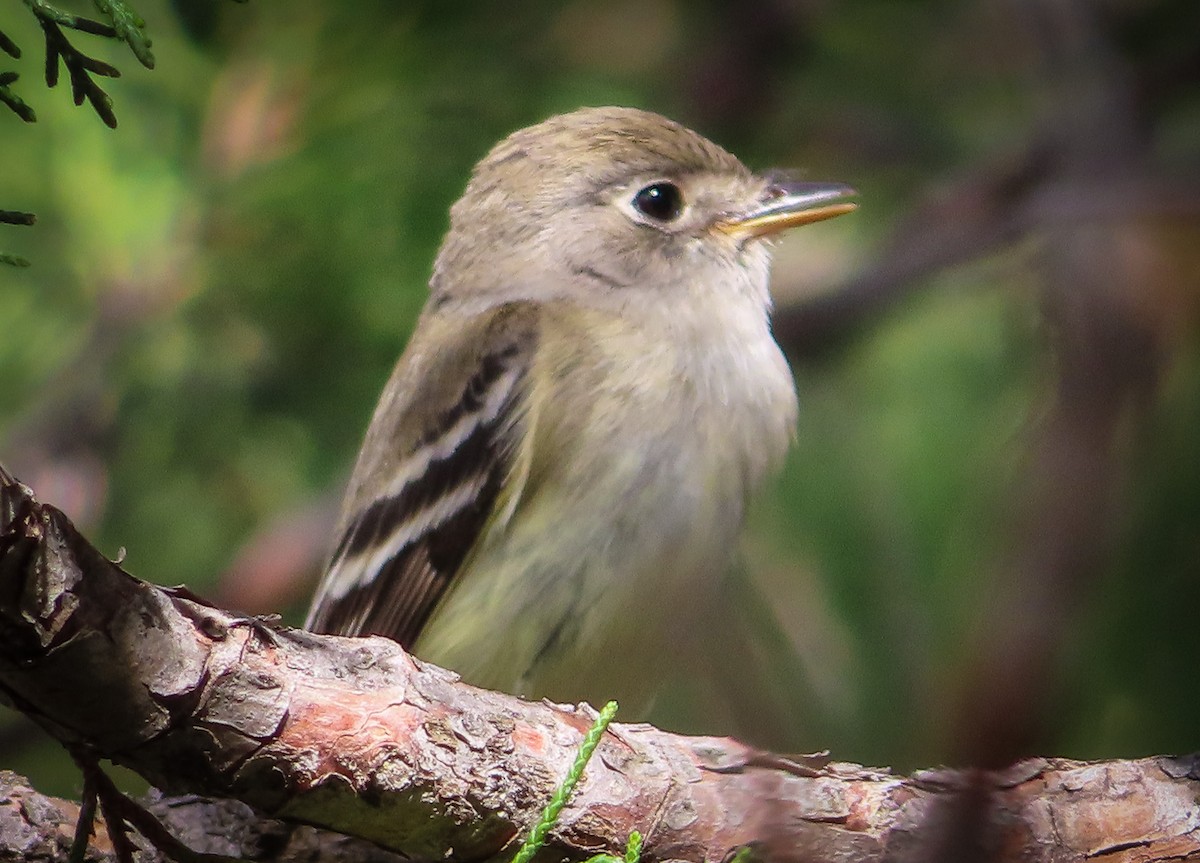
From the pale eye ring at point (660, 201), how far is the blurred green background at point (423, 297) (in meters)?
0.37

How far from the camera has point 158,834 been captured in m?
2.17

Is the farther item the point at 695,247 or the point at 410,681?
the point at 695,247

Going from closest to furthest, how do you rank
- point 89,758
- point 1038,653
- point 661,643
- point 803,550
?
point 1038,653, point 89,758, point 661,643, point 803,550

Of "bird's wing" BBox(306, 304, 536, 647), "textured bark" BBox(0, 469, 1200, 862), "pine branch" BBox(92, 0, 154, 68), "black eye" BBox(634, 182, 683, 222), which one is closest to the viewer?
"textured bark" BBox(0, 469, 1200, 862)

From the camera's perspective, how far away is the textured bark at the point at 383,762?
1776 millimetres

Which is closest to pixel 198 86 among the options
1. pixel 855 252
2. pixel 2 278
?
pixel 2 278

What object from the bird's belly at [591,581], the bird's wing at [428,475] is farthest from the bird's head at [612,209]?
the bird's belly at [591,581]

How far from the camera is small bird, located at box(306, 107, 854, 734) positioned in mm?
3158

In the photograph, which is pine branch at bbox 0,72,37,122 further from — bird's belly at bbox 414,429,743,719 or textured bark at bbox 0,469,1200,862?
bird's belly at bbox 414,429,743,719

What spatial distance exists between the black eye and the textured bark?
5.64 feet

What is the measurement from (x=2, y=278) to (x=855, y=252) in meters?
2.82

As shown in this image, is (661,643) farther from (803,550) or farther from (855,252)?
(855,252)

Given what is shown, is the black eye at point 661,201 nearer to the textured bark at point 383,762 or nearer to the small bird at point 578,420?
the small bird at point 578,420

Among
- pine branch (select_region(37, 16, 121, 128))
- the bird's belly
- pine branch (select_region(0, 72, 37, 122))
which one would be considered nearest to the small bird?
the bird's belly
